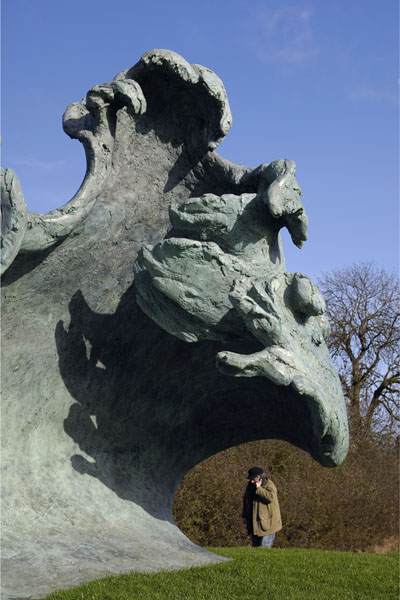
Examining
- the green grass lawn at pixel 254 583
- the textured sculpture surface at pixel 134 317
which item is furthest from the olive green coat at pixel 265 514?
the textured sculpture surface at pixel 134 317

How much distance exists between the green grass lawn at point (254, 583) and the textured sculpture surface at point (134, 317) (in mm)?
154

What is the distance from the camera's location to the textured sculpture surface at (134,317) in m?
3.35

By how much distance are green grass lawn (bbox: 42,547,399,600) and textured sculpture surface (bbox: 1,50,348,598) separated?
0.51 ft

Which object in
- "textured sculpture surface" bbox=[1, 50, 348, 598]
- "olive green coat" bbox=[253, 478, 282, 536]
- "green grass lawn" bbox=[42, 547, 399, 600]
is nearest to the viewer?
"green grass lawn" bbox=[42, 547, 399, 600]

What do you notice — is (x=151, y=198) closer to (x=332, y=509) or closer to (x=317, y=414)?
(x=317, y=414)

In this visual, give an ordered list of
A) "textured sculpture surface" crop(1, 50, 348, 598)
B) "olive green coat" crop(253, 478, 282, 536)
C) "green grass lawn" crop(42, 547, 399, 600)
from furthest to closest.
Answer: "olive green coat" crop(253, 478, 282, 536) → "textured sculpture surface" crop(1, 50, 348, 598) → "green grass lawn" crop(42, 547, 399, 600)

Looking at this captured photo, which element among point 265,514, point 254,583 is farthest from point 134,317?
point 265,514

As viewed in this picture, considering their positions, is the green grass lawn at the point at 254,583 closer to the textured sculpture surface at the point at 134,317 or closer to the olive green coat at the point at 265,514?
the textured sculpture surface at the point at 134,317

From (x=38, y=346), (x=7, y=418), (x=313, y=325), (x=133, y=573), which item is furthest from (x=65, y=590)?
(x=313, y=325)

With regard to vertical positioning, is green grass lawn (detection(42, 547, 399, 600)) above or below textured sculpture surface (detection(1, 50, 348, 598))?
below

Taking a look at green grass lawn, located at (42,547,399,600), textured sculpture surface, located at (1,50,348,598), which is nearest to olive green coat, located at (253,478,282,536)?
green grass lawn, located at (42,547,399,600)

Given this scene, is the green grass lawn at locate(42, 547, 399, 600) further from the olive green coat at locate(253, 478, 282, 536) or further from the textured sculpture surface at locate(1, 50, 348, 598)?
the olive green coat at locate(253, 478, 282, 536)

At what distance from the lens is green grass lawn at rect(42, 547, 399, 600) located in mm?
3088

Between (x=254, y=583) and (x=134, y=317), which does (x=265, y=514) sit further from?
(x=134, y=317)
